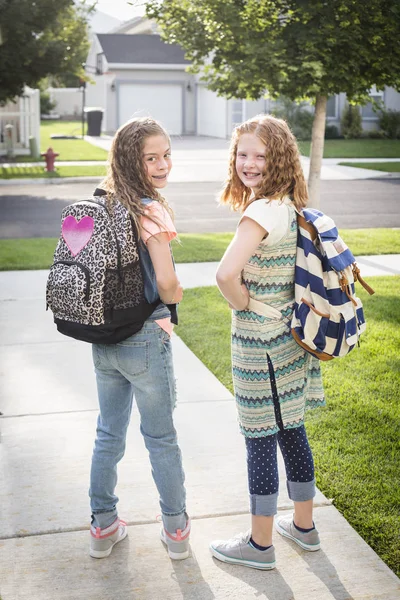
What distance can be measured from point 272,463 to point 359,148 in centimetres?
2637

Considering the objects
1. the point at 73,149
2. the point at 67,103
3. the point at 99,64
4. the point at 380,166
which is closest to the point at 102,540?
the point at 380,166

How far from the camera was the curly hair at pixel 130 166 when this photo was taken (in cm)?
282

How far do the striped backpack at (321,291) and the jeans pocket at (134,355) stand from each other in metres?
Answer: 0.54

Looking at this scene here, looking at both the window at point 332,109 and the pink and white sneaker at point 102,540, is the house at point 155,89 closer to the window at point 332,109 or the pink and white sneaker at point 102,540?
the window at point 332,109

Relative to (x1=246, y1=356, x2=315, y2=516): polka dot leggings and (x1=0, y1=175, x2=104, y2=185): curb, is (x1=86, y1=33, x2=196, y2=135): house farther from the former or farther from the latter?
(x1=246, y1=356, x2=315, y2=516): polka dot leggings

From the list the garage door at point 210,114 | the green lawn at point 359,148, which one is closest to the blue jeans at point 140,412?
the green lawn at point 359,148

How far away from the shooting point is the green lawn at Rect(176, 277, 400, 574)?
3.54 meters

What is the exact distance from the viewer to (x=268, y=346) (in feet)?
9.56

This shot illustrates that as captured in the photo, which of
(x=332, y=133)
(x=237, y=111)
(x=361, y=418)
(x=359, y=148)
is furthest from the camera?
(x=237, y=111)

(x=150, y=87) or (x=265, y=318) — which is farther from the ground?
(x=150, y=87)

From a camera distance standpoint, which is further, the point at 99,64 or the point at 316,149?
the point at 99,64

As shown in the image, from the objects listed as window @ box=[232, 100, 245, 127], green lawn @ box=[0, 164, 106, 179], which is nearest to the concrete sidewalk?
green lawn @ box=[0, 164, 106, 179]

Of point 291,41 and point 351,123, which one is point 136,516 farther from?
point 351,123

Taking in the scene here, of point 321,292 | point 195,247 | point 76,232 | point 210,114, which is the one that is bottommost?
point 195,247
